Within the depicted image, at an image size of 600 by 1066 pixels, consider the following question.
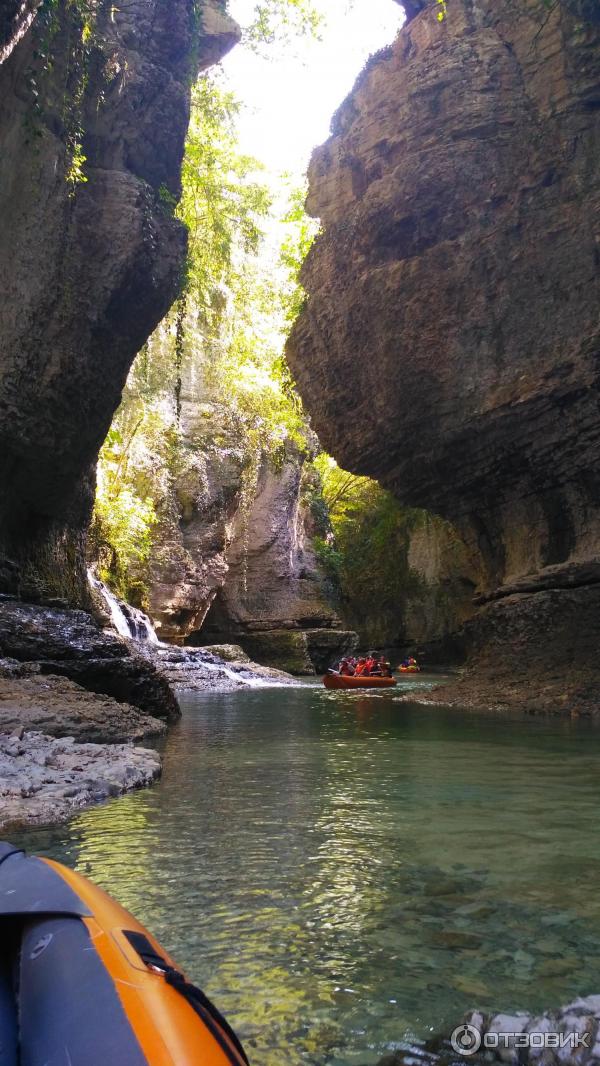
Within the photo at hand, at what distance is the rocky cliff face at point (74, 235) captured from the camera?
28.5 feet

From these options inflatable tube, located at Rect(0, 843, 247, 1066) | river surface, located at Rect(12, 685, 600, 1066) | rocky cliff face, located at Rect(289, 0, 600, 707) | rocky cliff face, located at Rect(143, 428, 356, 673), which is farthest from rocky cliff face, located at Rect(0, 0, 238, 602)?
rocky cliff face, located at Rect(143, 428, 356, 673)

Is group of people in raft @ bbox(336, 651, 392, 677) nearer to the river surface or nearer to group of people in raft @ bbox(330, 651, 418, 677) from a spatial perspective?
group of people in raft @ bbox(330, 651, 418, 677)

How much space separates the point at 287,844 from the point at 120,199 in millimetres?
9035

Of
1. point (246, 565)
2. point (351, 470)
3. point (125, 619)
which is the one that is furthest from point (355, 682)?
point (246, 565)

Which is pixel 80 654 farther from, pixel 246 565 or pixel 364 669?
pixel 246 565

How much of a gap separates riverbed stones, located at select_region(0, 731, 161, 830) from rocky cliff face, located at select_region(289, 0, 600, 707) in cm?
756

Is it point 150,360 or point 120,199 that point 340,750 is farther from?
point 150,360

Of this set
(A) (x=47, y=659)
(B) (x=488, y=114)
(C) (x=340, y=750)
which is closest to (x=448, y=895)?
(C) (x=340, y=750)

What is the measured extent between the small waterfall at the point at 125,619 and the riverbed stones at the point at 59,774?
1142 centimetres

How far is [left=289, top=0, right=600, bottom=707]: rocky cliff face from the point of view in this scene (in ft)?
35.1

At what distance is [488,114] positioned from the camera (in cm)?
1110
